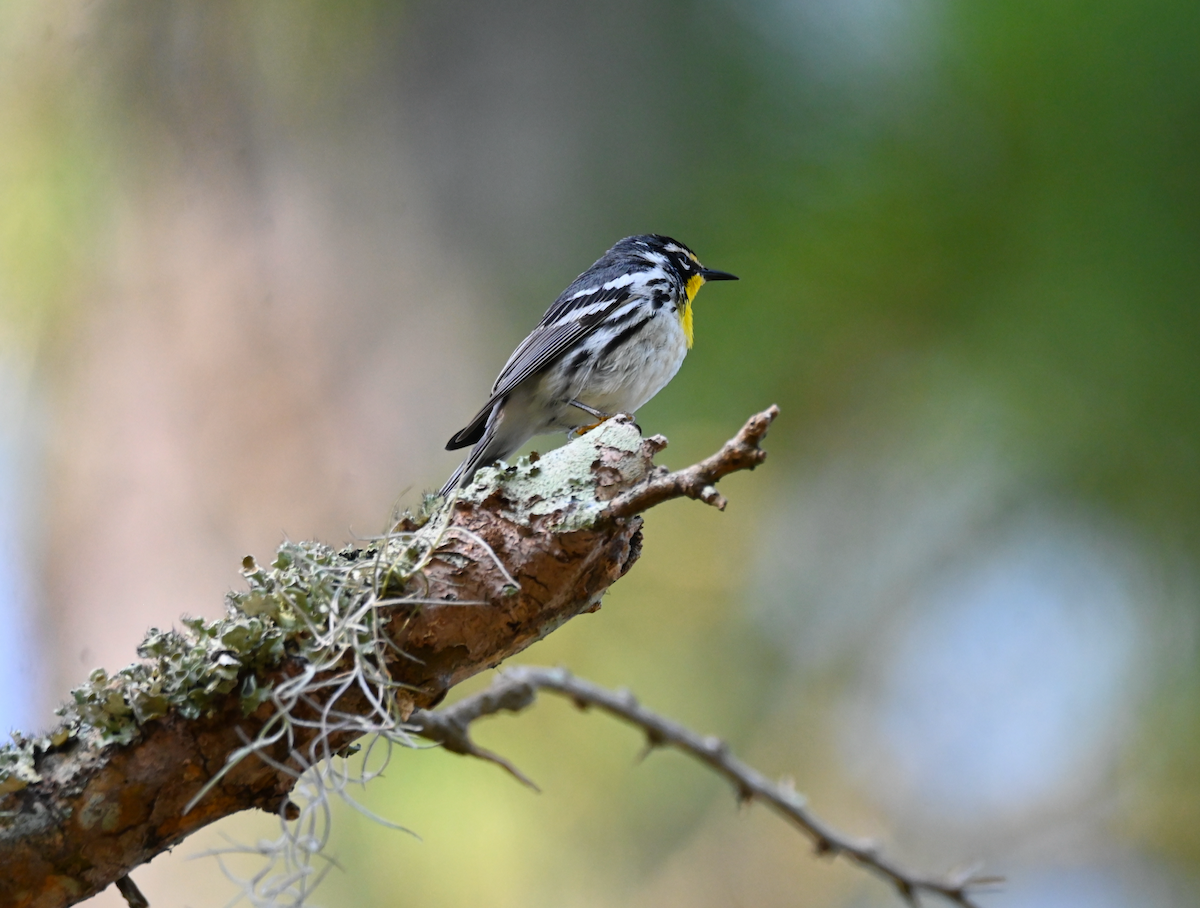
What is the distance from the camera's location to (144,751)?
105 cm

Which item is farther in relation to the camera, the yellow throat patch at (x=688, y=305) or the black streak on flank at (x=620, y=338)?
the yellow throat patch at (x=688, y=305)

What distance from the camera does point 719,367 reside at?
11.7 feet

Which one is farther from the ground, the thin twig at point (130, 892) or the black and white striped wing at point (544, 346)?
the black and white striped wing at point (544, 346)

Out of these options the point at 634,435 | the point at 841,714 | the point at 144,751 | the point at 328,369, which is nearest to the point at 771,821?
the point at 841,714

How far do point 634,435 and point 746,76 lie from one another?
267 cm

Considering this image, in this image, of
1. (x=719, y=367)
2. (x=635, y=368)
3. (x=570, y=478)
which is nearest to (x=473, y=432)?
(x=635, y=368)

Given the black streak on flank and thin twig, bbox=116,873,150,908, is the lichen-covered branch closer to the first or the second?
thin twig, bbox=116,873,150,908

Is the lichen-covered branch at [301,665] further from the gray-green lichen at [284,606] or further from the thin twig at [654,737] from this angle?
the thin twig at [654,737]

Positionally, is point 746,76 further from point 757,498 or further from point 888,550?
point 888,550

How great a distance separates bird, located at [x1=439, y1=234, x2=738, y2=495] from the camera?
7.97ft

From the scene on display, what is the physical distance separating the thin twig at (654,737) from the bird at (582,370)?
778 mm

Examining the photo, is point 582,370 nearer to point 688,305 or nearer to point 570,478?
point 688,305

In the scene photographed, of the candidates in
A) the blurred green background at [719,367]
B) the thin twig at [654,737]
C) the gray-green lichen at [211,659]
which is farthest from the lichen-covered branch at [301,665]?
the blurred green background at [719,367]

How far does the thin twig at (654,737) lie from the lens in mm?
1681
